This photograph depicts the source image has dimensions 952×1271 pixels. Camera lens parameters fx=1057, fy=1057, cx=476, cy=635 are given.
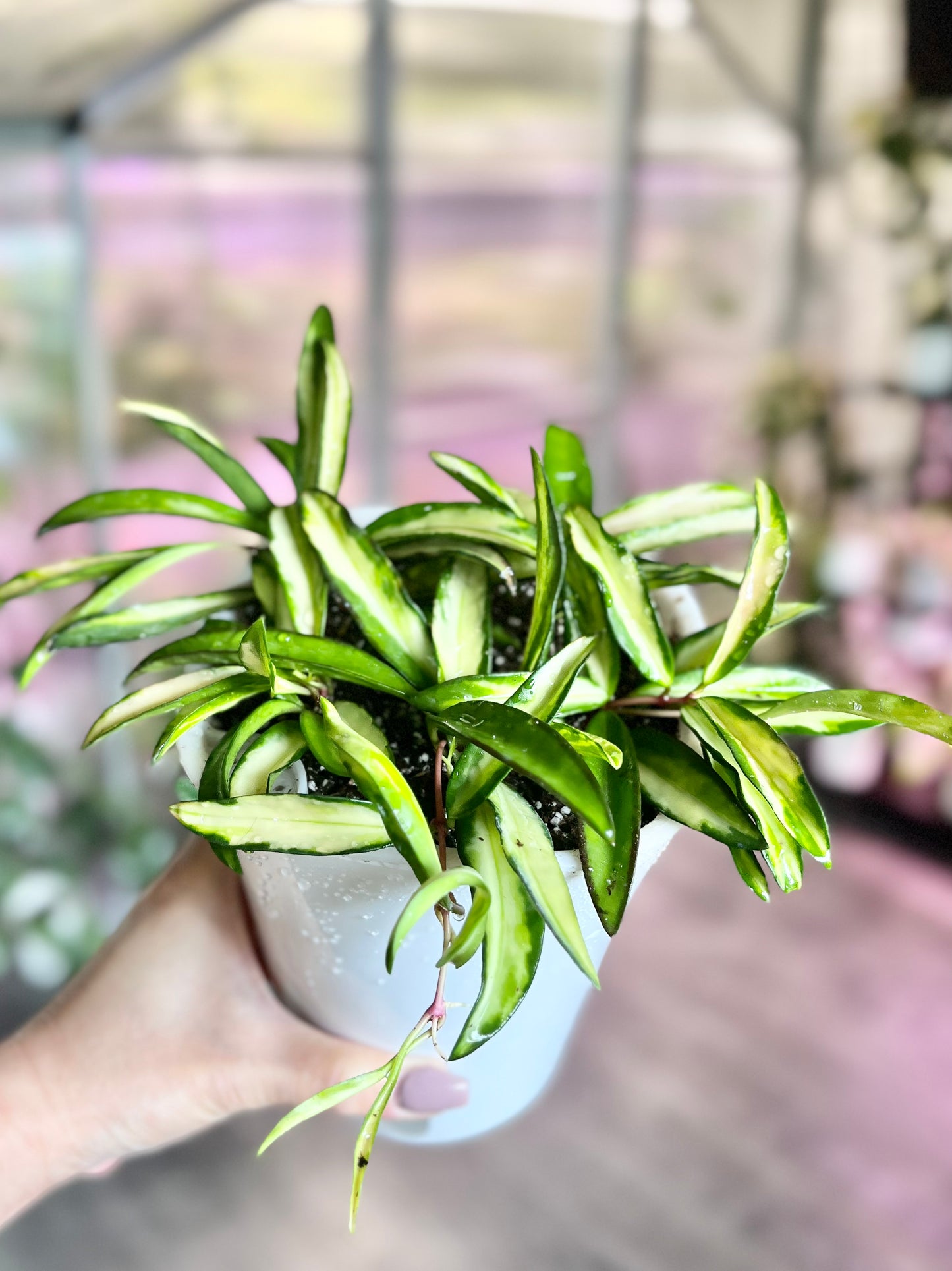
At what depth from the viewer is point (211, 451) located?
550 mm

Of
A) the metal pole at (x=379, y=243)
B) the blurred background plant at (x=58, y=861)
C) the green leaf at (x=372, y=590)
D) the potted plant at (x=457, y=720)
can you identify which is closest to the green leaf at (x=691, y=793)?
the potted plant at (x=457, y=720)

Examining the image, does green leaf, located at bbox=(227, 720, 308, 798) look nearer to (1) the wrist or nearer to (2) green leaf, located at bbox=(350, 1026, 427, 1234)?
(2) green leaf, located at bbox=(350, 1026, 427, 1234)

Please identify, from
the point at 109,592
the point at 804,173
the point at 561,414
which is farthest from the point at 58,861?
the point at 804,173

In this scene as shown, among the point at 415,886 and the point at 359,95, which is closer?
the point at 415,886

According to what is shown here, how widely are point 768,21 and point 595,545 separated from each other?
2.83 meters

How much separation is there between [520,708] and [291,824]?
9 cm

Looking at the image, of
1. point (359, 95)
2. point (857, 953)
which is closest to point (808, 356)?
point (359, 95)

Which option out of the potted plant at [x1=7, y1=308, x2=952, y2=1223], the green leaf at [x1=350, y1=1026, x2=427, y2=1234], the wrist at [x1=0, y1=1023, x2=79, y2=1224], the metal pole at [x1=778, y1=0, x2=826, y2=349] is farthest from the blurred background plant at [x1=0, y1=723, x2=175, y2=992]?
the metal pole at [x1=778, y1=0, x2=826, y2=349]

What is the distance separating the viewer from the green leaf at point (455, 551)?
487 millimetres

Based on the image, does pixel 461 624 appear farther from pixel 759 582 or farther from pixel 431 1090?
pixel 431 1090

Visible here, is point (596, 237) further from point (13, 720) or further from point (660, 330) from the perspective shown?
point (13, 720)

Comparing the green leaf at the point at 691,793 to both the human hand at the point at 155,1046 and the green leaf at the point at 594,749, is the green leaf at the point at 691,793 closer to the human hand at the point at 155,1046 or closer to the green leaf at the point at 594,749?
the green leaf at the point at 594,749

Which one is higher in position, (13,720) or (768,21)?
(768,21)

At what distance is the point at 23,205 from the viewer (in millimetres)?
1650
